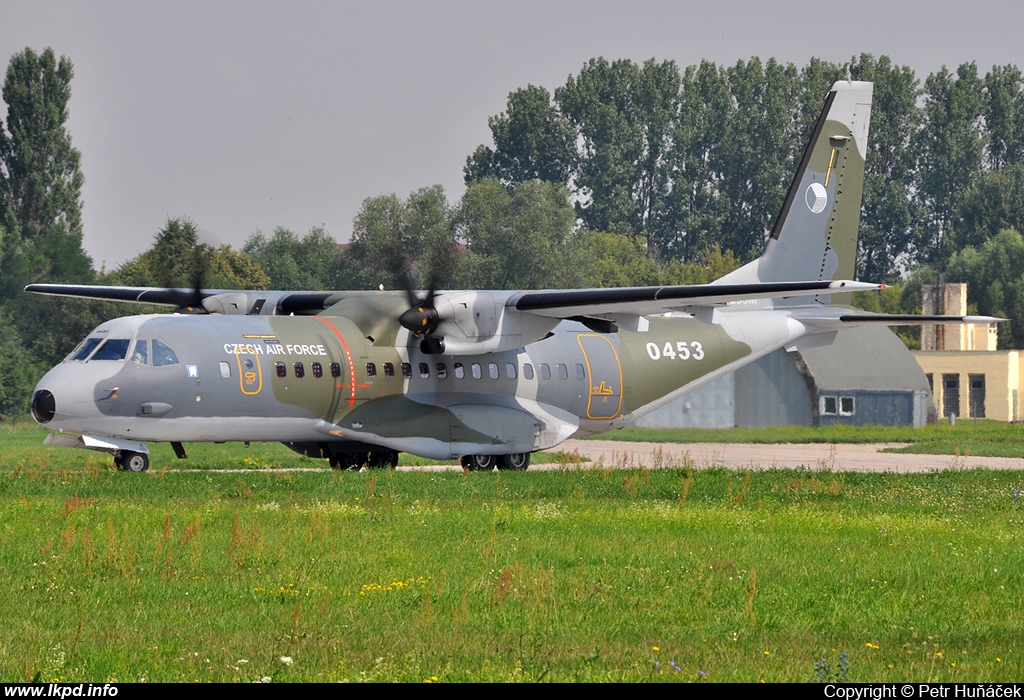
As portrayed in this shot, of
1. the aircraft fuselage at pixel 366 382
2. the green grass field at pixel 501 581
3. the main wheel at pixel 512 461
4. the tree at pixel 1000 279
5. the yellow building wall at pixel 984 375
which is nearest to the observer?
the green grass field at pixel 501 581

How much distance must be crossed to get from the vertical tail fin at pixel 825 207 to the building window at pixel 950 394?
120 feet

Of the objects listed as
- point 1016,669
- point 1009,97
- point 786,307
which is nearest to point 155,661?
point 1016,669

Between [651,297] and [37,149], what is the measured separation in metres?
50.4

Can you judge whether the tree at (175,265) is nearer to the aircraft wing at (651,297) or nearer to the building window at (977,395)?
the aircraft wing at (651,297)

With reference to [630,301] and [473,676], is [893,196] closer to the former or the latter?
[630,301]

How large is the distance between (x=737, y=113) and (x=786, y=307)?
7407 centimetres

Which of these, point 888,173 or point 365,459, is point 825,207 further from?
point 888,173

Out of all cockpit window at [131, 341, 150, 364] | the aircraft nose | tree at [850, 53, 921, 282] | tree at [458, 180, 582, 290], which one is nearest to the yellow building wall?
tree at [458, 180, 582, 290]

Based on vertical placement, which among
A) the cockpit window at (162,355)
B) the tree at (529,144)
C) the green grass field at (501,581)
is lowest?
the green grass field at (501,581)

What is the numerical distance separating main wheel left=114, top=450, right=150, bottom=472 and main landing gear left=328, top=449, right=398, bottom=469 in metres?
A: 4.14

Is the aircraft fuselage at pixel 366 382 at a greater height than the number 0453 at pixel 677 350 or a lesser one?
lesser

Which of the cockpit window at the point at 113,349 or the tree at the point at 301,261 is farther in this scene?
the tree at the point at 301,261

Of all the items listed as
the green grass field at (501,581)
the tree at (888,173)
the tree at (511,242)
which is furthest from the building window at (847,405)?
the tree at (888,173)

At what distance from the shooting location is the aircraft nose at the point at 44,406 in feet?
70.7
